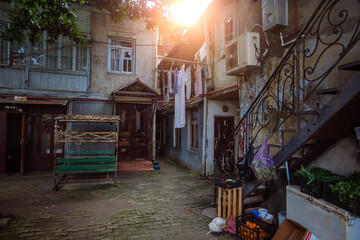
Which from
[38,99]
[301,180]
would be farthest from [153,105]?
[301,180]

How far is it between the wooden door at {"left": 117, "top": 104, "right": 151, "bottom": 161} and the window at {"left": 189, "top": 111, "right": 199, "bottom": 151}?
93.8 inches

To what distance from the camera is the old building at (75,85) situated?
408 inches

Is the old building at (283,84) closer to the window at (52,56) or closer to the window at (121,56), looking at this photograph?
the window at (121,56)

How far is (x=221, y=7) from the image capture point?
938cm

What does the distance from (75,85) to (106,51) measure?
→ 93.3 inches

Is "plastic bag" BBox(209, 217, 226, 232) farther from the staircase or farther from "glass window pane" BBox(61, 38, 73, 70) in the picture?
"glass window pane" BBox(61, 38, 73, 70)

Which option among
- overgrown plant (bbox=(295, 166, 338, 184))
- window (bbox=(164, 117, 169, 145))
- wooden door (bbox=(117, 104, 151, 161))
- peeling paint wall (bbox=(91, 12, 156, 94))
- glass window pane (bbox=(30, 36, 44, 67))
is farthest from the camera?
window (bbox=(164, 117, 169, 145))

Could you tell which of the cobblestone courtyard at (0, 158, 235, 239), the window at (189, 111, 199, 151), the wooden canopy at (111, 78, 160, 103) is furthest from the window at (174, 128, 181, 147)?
the cobblestone courtyard at (0, 158, 235, 239)

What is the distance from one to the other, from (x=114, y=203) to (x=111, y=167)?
2.00m

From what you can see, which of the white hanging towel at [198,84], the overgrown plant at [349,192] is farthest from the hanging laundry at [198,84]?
the overgrown plant at [349,192]

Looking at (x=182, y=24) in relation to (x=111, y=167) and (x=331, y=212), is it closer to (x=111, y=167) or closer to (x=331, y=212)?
(x=111, y=167)

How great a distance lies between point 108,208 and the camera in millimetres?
6254

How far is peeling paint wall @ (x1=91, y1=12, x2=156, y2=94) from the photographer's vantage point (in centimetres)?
1137

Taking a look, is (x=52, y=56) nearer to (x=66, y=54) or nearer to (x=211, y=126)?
(x=66, y=54)
